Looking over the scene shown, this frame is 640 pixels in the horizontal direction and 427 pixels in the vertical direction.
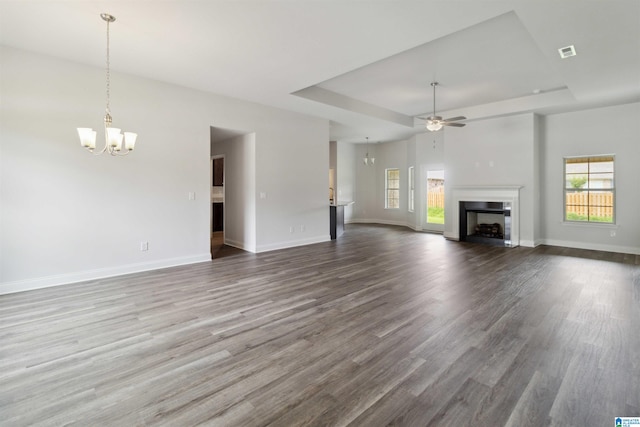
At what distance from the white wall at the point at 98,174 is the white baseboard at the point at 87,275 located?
14 millimetres

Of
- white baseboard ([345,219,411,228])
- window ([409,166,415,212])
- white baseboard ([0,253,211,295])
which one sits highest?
window ([409,166,415,212])

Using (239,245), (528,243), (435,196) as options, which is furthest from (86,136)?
(435,196)

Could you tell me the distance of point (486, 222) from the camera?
308 inches

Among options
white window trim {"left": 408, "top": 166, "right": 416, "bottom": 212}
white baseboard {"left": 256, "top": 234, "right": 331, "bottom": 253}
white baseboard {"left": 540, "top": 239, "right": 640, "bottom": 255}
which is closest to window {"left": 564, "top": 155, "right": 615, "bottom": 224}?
white baseboard {"left": 540, "top": 239, "right": 640, "bottom": 255}

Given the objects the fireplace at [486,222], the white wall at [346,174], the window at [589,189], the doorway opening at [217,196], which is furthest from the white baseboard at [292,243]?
the window at [589,189]

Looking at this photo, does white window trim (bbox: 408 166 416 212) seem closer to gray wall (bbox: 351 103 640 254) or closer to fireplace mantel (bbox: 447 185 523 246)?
gray wall (bbox: 351 103 640 254)

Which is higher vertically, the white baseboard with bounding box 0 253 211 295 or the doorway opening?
the doorway opening

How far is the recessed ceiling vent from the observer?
3.73 meters

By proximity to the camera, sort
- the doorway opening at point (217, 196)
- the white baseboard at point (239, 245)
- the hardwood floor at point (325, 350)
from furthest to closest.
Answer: the doorway opening at point (217, 196) < the white baseboard at point (239, 245) < the hardwood floor at point (325, 350)

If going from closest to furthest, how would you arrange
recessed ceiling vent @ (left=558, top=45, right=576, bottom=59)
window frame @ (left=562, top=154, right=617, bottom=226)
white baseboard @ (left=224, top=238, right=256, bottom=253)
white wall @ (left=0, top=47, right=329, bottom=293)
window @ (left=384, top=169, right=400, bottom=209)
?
recessed ceiling vent @ (left=558, top=45, right=576, bottom=59) → white wall @ (left=0, top=47, right=329, bottom=293) → window frame @ (left=562, top=154, right=617, bottom=226) → white baseboard @ (left=224, top=238, right=256, bottom=253) → window @ (left=384, top=169, right=400, bottom=209)

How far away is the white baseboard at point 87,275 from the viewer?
12.8 ft

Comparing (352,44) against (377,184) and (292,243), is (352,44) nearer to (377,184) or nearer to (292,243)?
(292,243)

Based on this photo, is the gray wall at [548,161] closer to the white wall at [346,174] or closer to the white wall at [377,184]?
the white wall at [377,184]

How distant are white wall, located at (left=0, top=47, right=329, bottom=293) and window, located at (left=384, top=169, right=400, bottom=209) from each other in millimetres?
6263
